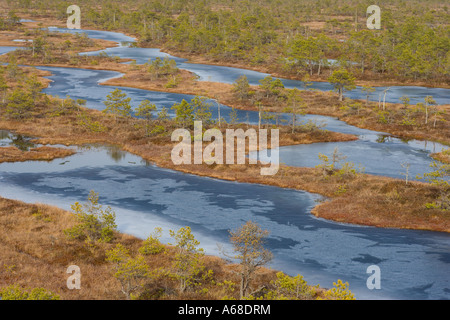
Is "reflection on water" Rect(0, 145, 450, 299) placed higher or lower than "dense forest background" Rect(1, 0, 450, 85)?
lower

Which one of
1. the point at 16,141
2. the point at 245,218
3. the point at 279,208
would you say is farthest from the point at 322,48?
the point at 245,218

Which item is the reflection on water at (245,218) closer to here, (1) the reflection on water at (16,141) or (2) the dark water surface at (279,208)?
(2) the dark water surface at (279,208)

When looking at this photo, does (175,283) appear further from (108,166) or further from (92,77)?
(92,77)

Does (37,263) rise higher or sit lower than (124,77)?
lower

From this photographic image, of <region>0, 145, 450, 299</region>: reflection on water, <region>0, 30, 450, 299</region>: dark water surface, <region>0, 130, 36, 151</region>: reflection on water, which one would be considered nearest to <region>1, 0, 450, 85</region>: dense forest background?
<region>0, 30, 450, 299</region>: dark water surface


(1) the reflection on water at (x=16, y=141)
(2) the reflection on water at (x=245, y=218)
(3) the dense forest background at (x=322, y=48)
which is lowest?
(2) the reflection on water at (x=245, y=218)

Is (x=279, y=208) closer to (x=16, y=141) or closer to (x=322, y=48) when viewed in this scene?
(x=16, y=141)

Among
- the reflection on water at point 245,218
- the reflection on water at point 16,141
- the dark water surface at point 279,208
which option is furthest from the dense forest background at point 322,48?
the reflection on water at point 16,141

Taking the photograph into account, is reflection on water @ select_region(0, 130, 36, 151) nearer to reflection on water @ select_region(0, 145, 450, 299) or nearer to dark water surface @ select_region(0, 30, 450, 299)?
dark water surface @ select_region(0, 30, 450, 299)

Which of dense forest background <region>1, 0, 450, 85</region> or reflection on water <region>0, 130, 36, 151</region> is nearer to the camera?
reflection on water <region>0, 130, 36, 151</region>
